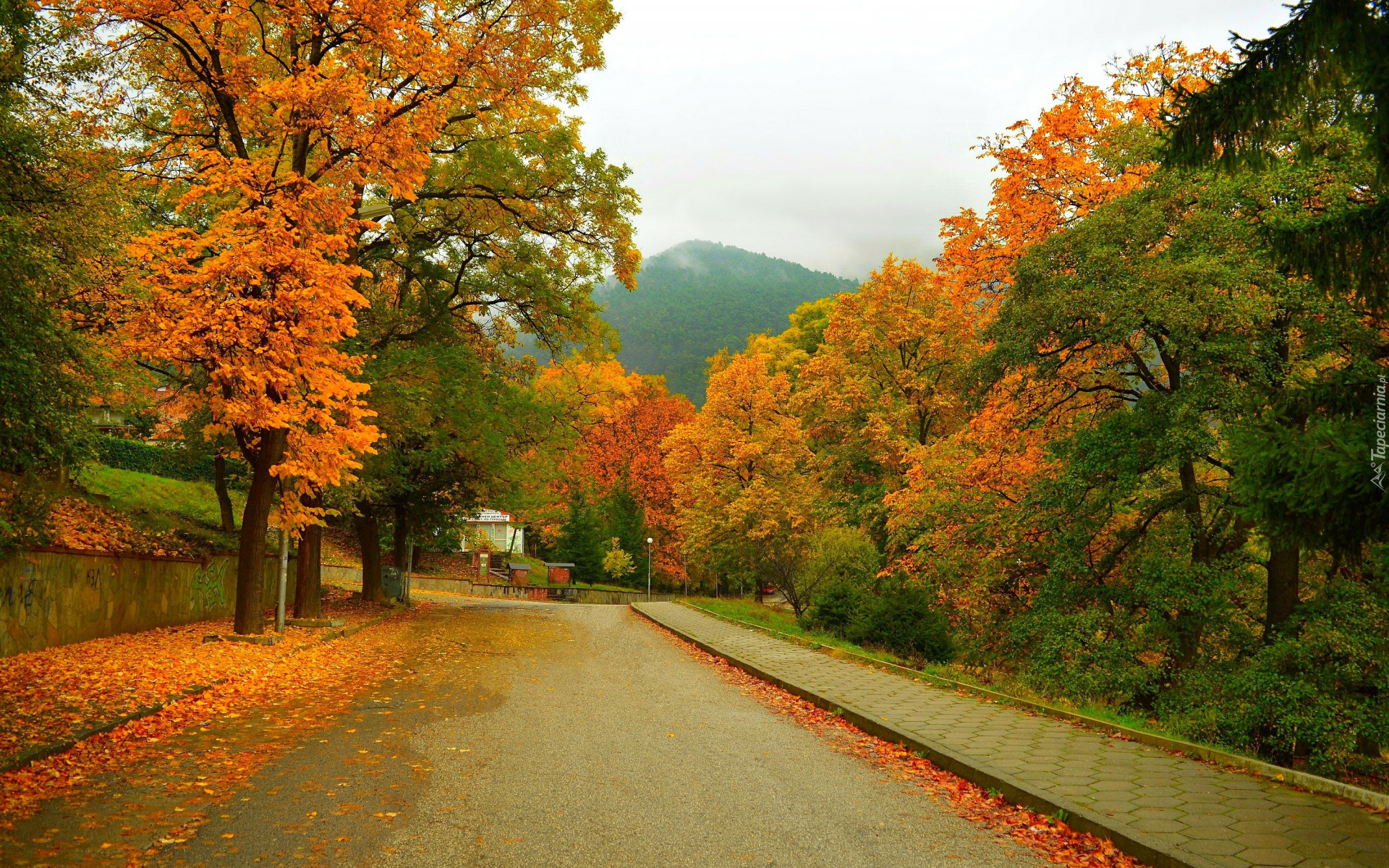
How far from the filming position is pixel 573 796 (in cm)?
548

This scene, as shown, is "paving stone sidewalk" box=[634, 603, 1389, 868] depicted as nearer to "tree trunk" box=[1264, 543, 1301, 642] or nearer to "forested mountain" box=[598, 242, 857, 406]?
"tree trunk" box=[1264, 543, 1301, 642]

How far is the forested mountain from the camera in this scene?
394 ft

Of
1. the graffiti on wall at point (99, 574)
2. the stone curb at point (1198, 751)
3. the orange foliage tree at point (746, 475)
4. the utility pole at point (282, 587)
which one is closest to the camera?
the stone curb at point (1198, 751)

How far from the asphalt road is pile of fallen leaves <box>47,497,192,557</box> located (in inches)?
252

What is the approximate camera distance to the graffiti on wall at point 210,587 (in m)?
15.8

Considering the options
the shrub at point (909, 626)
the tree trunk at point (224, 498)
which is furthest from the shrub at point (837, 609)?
the tree trunk at point (224, 498)

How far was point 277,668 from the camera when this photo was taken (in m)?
11.4

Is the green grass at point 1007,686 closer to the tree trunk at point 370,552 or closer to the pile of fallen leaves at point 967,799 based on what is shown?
the pile of fallen leaves at point 967,799

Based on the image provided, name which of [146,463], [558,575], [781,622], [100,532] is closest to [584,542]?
[558,575]

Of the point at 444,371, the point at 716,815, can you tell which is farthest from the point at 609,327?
the point at 716,815

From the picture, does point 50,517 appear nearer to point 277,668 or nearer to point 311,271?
point 277,668

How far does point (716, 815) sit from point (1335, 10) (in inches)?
225

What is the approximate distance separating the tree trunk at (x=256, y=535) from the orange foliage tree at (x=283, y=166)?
0.10ft

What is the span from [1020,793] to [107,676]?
9481 millimetres
